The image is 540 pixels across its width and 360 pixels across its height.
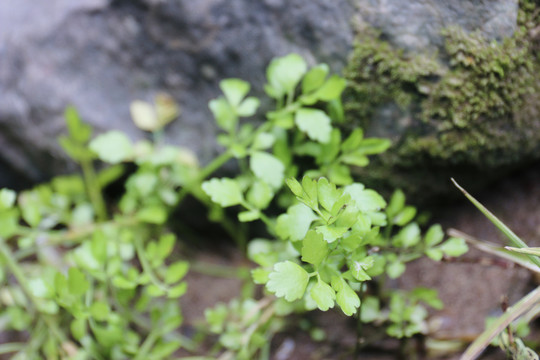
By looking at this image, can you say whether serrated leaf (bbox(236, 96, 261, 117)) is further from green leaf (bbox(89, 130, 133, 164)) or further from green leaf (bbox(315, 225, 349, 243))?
green leaf (bbox(315, 225, 349, 243))

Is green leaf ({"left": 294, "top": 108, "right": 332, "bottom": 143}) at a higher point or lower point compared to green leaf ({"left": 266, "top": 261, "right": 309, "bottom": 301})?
higher

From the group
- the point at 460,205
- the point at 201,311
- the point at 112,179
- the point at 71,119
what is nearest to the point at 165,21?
the point at 71,119

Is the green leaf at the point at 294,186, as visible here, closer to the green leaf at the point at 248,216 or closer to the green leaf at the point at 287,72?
the green leaf at the point at 248,216

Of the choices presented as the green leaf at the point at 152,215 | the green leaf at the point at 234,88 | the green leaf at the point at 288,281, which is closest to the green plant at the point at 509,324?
the green leaf at the point at 288,281

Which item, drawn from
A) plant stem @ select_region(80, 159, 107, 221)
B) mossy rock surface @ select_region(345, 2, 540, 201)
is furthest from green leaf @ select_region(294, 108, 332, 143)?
plant stem @ select_region(80, 159, 107, 221)

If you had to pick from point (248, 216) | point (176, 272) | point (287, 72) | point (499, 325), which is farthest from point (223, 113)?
point (499, 325)
